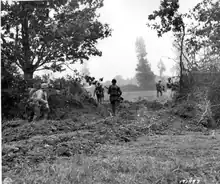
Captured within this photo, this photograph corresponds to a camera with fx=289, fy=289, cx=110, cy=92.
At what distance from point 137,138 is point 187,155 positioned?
99.6 inches

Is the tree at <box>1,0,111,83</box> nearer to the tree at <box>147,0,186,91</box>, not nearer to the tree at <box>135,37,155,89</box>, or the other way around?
the tree at <box>147,0,186,91</box>

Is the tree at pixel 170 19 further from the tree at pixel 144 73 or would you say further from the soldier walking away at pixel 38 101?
the tree at pixel 144 73

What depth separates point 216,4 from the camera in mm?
16594

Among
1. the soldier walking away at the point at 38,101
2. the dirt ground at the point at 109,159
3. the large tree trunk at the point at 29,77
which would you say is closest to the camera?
the dirt ground at the point at 109,159

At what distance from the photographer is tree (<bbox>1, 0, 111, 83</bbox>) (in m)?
14.5

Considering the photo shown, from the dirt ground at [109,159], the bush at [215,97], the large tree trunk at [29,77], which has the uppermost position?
the large tree trunk at [29,77]

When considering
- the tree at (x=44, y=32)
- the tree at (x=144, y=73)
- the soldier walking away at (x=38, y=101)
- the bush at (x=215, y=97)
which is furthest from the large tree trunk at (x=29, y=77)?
the tree at (x=144, y=73)

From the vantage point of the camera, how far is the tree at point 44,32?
14.5m

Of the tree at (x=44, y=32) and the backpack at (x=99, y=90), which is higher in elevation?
the tree at (x=44, y=32)

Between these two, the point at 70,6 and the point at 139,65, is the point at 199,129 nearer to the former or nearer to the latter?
the point at 70,6

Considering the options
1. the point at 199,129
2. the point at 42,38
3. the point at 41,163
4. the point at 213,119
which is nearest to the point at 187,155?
the point at 41,163

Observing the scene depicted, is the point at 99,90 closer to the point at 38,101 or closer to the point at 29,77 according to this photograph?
the point at 29,77

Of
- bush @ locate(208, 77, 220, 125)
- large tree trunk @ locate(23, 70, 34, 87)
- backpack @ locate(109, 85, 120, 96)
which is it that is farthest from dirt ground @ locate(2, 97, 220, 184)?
large tree trunk @ locate(23, 70, 34, 87)

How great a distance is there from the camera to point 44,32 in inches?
575
